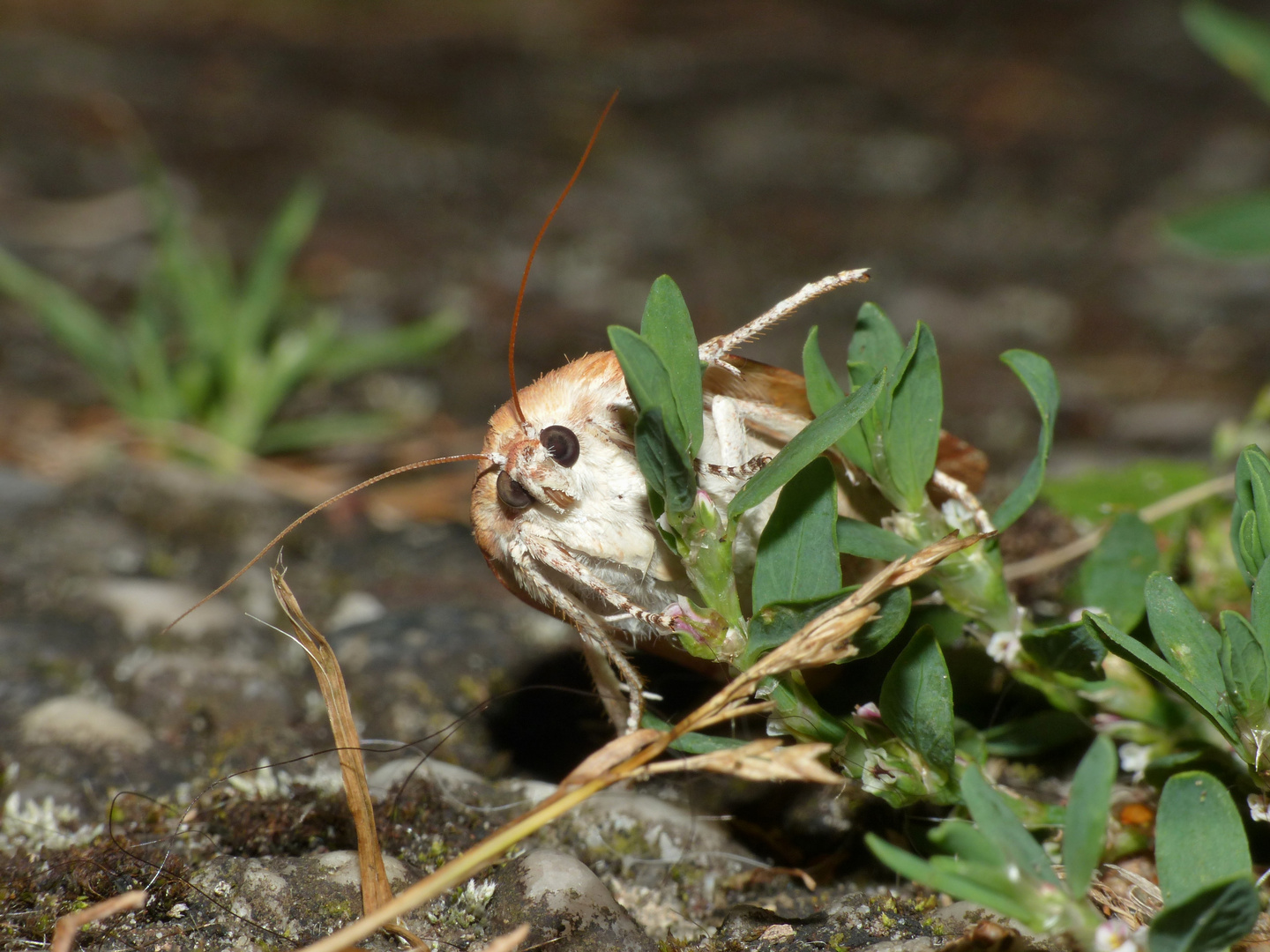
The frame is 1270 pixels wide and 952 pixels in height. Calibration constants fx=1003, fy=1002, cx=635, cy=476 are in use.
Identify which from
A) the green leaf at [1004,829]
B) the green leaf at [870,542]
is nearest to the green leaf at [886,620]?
the green leaf at [870,542]

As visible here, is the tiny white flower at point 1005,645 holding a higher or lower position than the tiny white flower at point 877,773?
higher

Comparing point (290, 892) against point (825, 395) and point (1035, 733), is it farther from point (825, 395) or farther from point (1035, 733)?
point (1035, 733)

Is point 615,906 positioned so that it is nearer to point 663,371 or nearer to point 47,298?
point 663,371

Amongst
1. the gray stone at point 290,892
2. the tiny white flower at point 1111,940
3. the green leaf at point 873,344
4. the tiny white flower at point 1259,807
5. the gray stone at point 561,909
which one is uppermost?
the green leaf at point 873,344

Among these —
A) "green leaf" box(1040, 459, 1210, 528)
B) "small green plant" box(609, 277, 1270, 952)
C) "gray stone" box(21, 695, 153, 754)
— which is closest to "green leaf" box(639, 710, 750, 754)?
"small green plant" box(609, 277, 1270, 952)

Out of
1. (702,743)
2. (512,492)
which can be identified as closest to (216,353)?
(512,492)

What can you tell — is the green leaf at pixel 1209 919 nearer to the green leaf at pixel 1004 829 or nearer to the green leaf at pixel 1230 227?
the green leaf at pixel 1004 829

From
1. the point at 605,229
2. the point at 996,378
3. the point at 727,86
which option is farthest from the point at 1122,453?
the point at 727,86
